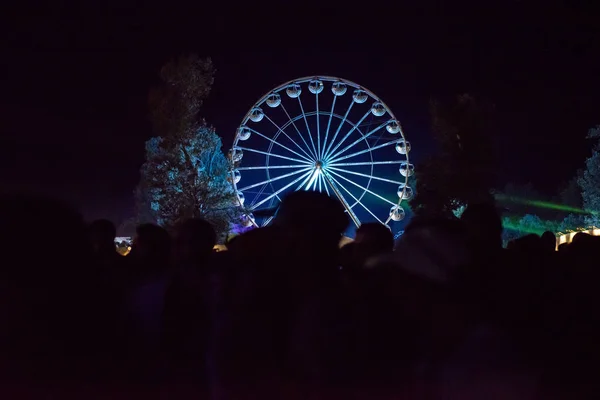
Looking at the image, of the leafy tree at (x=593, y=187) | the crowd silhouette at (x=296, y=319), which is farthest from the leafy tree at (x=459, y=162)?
the crowd silhouette at (x=296, y=319)

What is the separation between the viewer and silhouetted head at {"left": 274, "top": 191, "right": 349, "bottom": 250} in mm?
2596

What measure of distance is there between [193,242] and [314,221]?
1.17 m

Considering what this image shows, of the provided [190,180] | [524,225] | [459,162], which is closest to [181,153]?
[190,180]

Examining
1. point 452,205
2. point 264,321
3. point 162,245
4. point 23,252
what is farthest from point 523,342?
point 452,205

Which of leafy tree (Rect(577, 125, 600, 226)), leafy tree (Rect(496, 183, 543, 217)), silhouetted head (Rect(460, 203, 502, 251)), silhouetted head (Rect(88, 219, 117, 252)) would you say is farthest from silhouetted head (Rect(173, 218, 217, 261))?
leafy tree (Rect(496, 183, 543, 217))

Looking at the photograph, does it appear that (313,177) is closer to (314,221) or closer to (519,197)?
(314,221)

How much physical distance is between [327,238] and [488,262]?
0.81m

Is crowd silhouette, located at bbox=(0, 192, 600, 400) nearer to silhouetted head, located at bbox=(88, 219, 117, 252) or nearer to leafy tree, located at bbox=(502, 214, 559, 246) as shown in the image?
silhouetted head, located at bbox=(88, 219, 117, 252)

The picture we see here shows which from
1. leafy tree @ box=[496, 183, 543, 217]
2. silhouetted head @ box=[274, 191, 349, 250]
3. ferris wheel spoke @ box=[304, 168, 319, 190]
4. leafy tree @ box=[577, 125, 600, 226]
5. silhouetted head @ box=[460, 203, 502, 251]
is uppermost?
leafy tree @ box=[496, 183, 543, 217]

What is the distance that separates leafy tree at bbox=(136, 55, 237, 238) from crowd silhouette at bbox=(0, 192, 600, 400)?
20791mm

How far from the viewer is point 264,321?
2.76m

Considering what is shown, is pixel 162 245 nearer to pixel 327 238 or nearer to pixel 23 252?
pixel 327 238

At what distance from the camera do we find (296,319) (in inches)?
96.8

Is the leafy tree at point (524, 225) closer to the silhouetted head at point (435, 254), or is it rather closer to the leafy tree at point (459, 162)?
the leafy tree at point (459, 162)
